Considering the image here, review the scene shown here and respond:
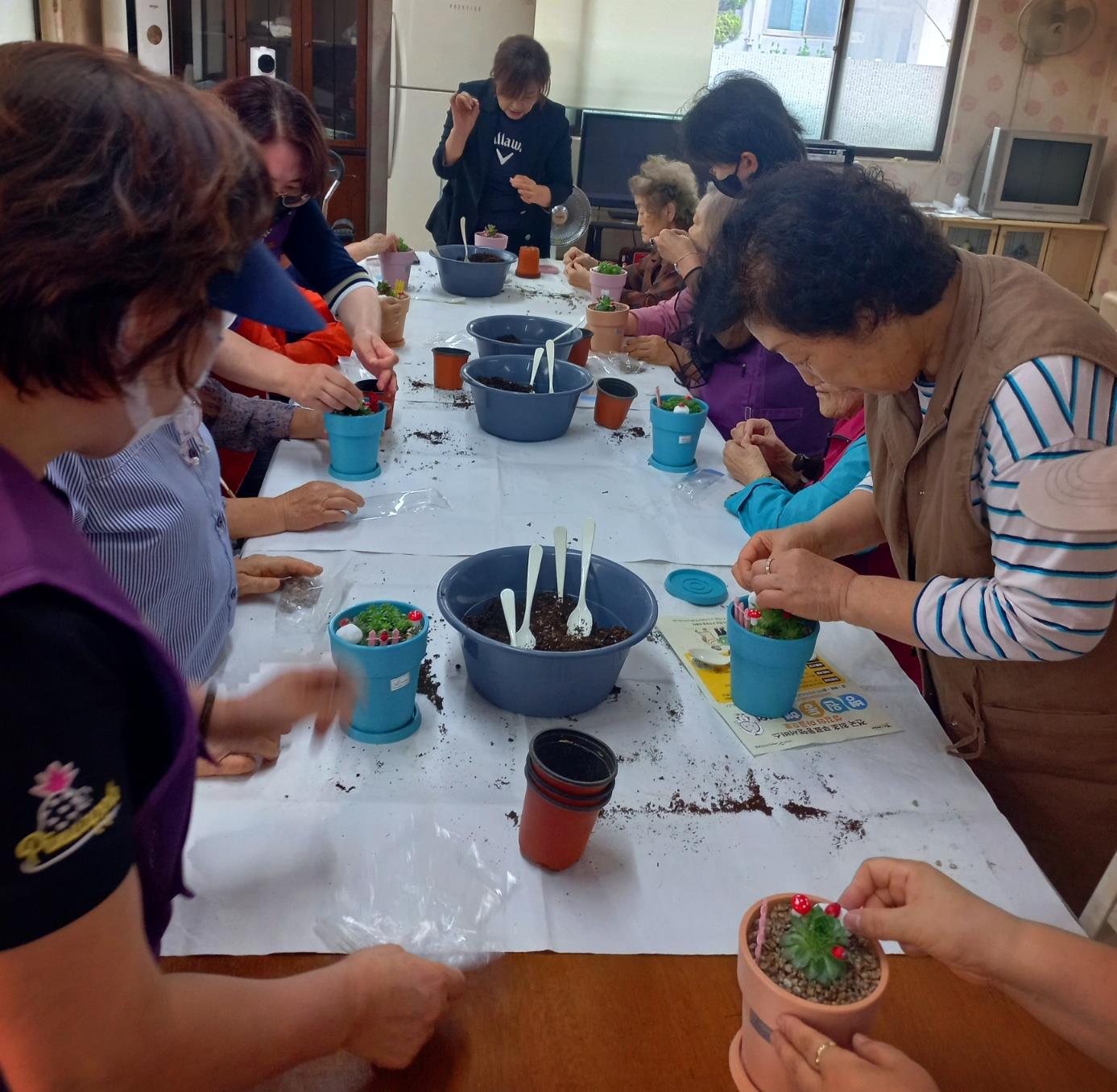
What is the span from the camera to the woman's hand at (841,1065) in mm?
Answer: 698

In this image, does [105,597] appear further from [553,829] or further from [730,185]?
[730,185]

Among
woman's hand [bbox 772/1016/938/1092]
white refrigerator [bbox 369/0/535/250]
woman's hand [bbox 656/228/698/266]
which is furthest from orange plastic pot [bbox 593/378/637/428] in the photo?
white refrigerator [bbox 369/0/535/250]

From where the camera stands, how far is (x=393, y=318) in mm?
2641

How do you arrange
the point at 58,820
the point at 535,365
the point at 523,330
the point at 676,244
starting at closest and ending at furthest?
the point at 58,820 < the point at 535,365 < the point at 523,330 < the point at 676,244

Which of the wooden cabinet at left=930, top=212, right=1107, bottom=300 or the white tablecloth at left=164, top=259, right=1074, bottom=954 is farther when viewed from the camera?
the wooden cabinet at left=930, top=212, right=1107, bottom=300

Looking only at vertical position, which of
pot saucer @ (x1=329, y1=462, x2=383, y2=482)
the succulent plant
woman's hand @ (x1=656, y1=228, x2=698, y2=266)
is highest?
woman's hand @ (x1=656, y1=228, x2=698, y2=266)

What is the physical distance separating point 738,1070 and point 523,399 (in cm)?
155

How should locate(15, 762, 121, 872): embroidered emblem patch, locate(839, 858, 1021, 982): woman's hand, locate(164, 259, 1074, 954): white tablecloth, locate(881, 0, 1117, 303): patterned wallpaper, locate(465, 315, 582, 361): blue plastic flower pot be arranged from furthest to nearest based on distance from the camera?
locate(881, 0, 1117, 303): patterned wallpaper
locate(465, 315, 582, 361): blue plastic flower pot
locate(164, 259, 1074, 954): white tablecloth
locate(839, 858, 1021, 982): woman's hand
locate(15, 762, 121, 872): embroidered emblem patch

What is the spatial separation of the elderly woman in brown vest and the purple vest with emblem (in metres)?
0.81

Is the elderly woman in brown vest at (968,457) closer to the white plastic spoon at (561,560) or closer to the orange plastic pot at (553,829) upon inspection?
the white plastic spoon at (561,560)

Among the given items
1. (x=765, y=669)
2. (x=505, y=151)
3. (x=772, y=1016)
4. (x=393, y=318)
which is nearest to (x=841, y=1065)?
(x=772, y=1016)

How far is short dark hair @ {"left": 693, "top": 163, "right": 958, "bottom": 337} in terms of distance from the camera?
1098 mm

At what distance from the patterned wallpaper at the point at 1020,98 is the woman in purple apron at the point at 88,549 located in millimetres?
6407

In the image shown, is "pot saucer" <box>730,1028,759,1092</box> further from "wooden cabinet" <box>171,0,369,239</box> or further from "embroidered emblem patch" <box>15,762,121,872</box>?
"wooden cabinet" <box>171,0,369,239</box>
